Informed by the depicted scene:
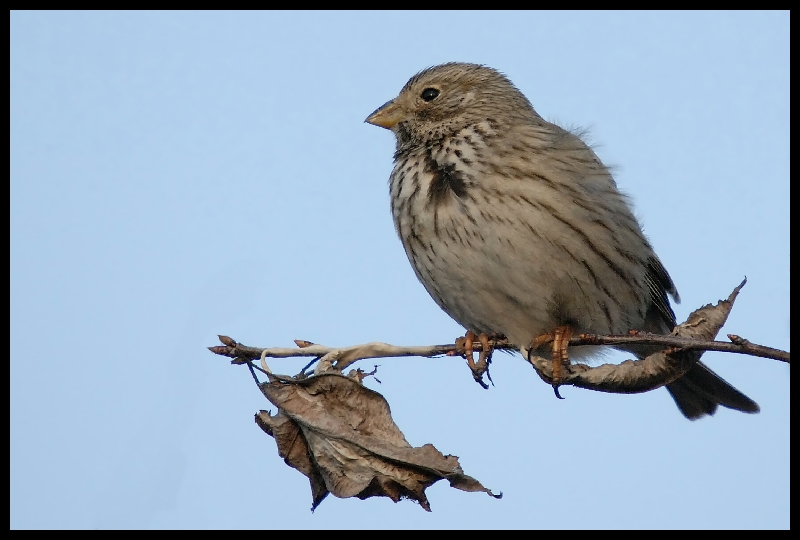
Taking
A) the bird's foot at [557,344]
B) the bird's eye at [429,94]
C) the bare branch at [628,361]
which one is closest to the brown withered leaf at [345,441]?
the bare branch at [628,361]

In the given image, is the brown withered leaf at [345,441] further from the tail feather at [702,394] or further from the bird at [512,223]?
the tail feather at [702,394]

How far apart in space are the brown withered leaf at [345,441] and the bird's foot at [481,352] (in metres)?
1.85

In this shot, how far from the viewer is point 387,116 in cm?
626

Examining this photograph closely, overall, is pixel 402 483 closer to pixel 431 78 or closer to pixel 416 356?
pixel 416 356

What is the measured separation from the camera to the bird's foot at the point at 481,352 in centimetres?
561

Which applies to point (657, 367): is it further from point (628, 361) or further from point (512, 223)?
point (512, 223)

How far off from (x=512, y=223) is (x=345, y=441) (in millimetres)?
2003

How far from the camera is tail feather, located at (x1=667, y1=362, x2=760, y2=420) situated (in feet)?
20.7

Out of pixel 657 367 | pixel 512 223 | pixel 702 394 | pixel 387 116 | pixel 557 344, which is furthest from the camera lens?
pixel 702 394

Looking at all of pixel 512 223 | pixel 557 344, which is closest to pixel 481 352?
pixel 557 344

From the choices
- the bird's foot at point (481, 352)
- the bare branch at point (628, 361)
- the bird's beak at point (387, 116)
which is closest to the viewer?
the bare branch at point (628, 361)

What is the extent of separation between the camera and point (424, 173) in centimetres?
564

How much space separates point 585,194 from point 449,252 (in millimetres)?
889

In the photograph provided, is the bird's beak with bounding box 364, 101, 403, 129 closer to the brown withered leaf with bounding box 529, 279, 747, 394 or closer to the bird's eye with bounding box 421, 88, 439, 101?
the bird's eye with bounding box 421, 88, 439, 101
